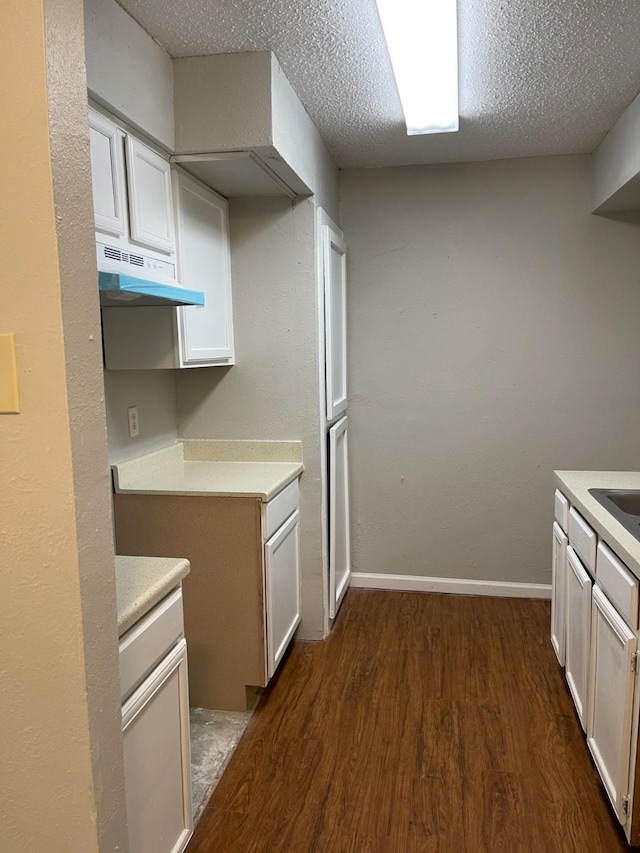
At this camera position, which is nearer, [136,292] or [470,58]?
[136,292]

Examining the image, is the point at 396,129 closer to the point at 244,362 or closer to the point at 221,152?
the point at 221,152

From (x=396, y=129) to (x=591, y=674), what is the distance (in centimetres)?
233

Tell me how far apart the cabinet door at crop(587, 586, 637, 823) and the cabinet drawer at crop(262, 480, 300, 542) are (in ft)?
3.76

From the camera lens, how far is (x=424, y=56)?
2033 mm

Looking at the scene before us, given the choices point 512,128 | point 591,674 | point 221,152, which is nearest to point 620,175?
point 512,128

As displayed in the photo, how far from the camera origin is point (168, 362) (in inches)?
92.1

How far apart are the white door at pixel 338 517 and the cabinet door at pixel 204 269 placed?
2.46ft

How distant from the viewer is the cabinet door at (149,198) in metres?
1.96

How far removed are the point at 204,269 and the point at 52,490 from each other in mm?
1702

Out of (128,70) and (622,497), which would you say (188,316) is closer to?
→ (128,70)

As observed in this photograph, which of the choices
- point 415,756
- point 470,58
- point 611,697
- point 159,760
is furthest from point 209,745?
point 470,58

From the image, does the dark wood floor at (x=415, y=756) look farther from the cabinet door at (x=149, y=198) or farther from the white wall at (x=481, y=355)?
the cabinet door at (x=149, y=198)

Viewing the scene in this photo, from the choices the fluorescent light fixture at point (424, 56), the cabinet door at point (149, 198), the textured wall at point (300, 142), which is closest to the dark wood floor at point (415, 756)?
the cabinet door at point (149, 198)

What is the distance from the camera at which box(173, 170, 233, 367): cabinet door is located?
2354 millimetres
